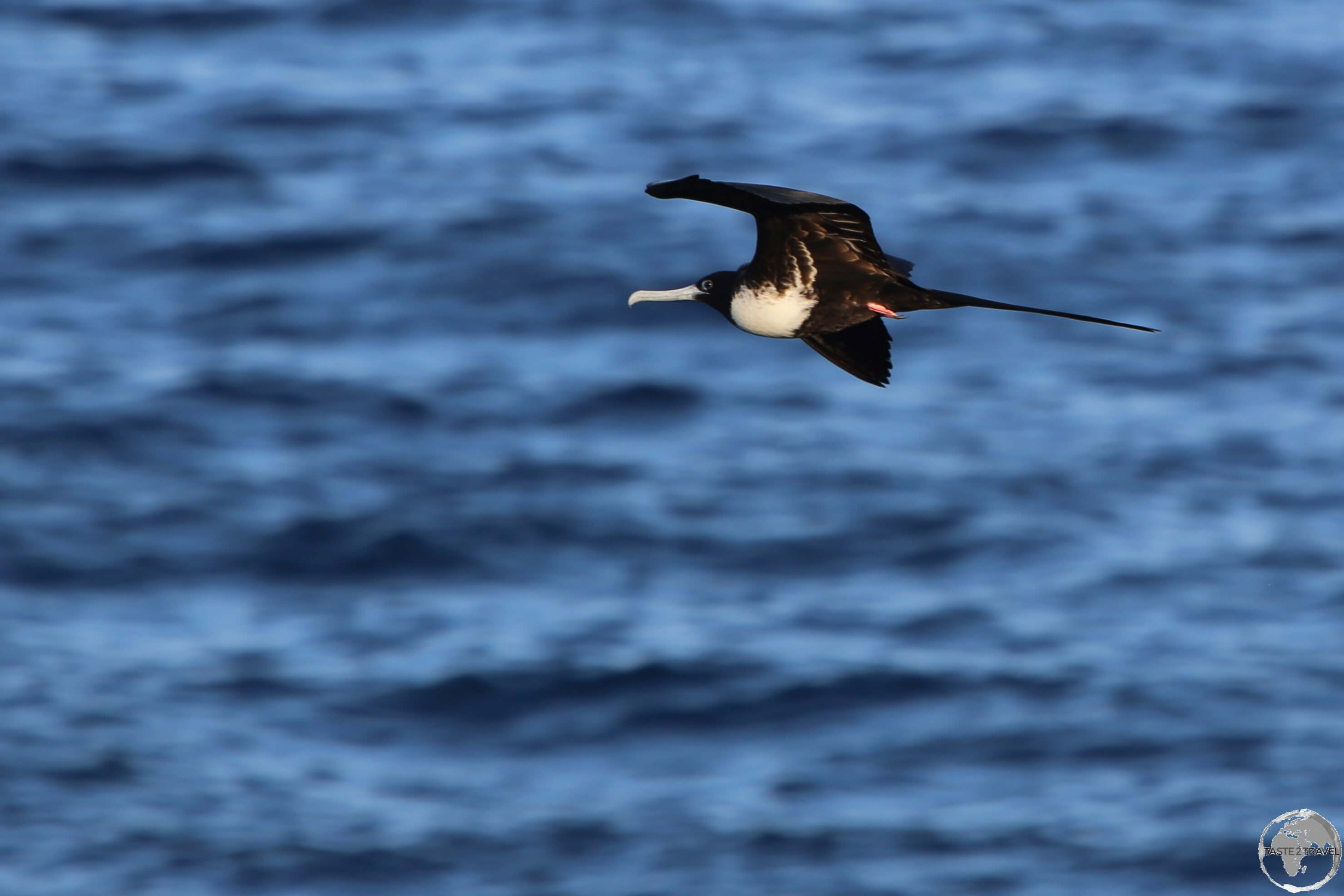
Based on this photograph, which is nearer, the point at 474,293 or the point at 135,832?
the point at 135,832

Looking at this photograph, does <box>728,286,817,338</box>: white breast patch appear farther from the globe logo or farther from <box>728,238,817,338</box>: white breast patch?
the globe logo

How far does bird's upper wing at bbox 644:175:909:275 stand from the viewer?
253 inches

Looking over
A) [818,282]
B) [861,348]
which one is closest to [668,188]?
[818,282]

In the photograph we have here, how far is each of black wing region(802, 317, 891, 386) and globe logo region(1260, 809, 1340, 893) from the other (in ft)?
50.8

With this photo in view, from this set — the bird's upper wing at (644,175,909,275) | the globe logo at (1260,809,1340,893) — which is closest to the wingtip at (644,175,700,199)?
the bird's upper wing at (644,175,909,275)

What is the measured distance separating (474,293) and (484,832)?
1066 cm

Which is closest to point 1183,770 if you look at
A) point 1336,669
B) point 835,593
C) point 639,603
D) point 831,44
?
point 1336,669

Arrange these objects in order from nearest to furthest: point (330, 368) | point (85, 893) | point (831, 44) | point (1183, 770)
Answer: point (85, 893) → point (1183, 770) → point (330, 368) → point (831, 44)

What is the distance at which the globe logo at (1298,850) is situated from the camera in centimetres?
2205

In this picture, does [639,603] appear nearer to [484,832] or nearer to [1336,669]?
[484,832]

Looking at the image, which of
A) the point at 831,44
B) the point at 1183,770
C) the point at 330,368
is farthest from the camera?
the point at 831,44

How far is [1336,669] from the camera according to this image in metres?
25.0

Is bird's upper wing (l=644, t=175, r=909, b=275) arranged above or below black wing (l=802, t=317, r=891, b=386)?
above

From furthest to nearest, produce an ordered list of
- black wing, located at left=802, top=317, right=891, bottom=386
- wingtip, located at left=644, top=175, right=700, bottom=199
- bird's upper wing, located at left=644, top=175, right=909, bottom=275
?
black wing, located at left=802, top=317, right=891, bottom=386 → bird's upper wing, located at left=644, top=175, right=909, bottom=275 → wingtip, located at left=644, top=175, right=700, bottom=199
